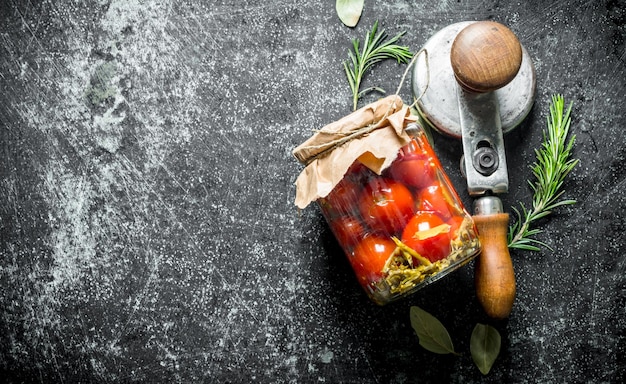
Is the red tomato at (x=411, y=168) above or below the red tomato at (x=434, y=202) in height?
above

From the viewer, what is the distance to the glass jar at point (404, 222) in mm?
749

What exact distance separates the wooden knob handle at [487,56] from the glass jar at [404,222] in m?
0.10

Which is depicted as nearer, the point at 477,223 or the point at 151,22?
the point at 477,223

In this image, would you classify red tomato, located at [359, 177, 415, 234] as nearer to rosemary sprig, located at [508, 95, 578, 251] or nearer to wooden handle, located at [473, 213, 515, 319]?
wooden handle, located at [473, 213, 515, 319]

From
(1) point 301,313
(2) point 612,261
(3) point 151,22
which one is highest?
(3) point 151,22

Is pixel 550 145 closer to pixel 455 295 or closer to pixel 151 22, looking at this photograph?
pixel 455 295

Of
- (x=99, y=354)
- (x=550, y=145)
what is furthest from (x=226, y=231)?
(x=550, y=145)

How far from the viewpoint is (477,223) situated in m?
0.82

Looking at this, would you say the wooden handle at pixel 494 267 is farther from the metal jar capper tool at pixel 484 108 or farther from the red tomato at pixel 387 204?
the red tomato at pixel 387 204

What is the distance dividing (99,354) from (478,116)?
70 centimetres

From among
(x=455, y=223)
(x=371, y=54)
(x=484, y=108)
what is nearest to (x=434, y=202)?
(x=455, y=223)

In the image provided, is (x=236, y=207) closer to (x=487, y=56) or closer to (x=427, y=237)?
(x=427, y=237)

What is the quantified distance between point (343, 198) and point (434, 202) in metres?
0.12

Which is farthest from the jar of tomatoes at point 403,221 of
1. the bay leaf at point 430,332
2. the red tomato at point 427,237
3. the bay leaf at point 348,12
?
the bay leaf at point 348,12
